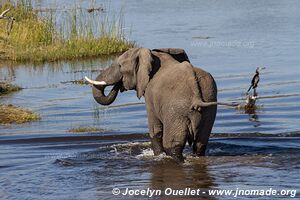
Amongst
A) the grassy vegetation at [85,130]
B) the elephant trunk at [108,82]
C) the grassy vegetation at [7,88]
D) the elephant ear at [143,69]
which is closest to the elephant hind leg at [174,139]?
the elephant ear at [143,69]

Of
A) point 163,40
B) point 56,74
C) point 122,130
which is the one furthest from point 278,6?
point 122,130

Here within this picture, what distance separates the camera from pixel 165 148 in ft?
34.7

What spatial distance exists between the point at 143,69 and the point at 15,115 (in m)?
4.51

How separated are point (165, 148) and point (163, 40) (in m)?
14.1

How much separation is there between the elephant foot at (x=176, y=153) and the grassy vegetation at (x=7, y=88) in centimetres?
722

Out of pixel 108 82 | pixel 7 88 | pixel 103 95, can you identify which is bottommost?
pixel 7 88

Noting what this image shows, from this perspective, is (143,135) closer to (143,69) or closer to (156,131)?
(156,131)

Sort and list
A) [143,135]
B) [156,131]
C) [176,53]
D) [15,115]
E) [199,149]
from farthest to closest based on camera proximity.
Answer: [15,115], [143,135], [176,53], [156,131], [199,149]

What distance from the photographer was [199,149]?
10.6m

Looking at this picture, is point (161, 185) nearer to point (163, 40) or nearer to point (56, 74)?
point (56, 74)

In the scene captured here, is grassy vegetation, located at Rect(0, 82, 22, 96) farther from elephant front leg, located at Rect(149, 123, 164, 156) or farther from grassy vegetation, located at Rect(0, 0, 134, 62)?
elephant front leg, located at Rect(149, 123, 164, 156)

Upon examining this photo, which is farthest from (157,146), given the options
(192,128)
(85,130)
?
(85,130)

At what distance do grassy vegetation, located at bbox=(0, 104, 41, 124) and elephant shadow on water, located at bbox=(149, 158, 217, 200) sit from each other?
4.10 meters

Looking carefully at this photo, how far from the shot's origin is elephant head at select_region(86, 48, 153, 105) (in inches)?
415
